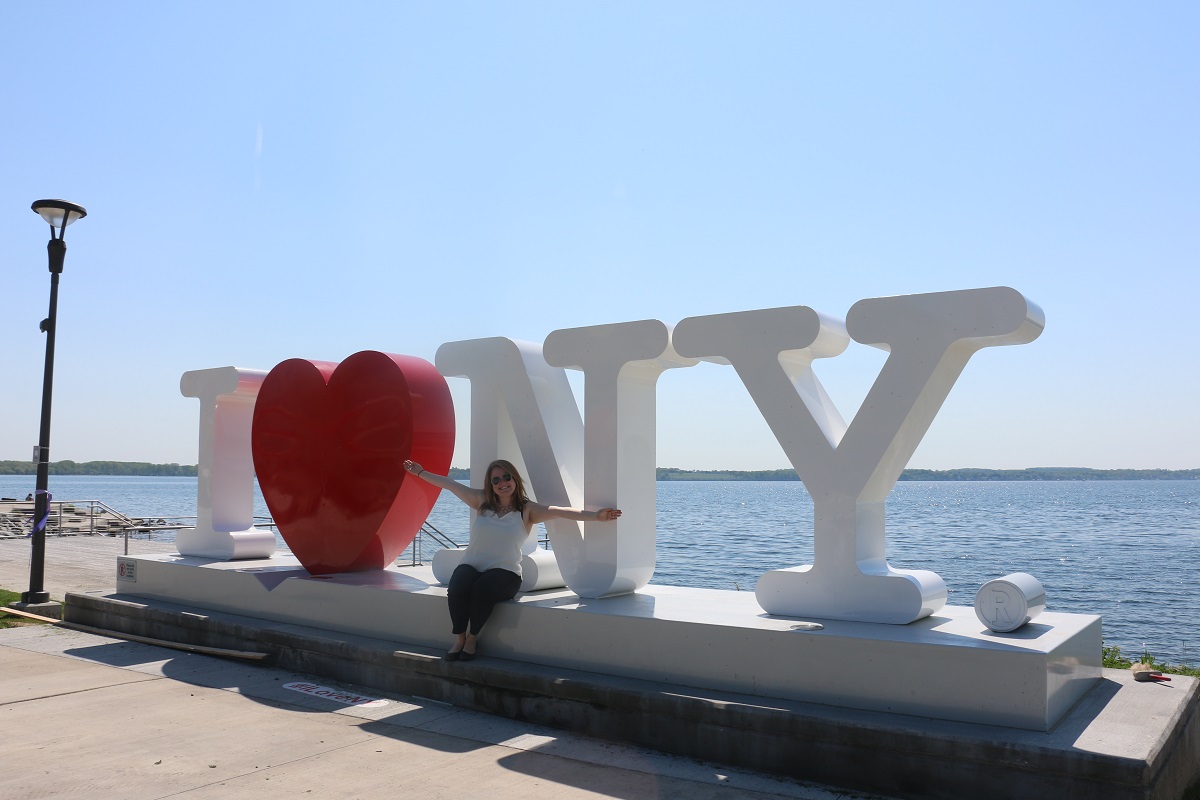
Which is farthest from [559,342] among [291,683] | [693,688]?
[291,683]

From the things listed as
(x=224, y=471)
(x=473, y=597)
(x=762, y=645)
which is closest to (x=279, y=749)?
(x=473, y=597)

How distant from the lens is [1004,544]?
141 ft

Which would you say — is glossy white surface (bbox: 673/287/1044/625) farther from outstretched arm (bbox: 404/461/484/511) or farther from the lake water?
the lake water

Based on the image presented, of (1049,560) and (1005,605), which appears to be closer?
(1005,605)

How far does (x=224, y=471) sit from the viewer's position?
1035 centimetres

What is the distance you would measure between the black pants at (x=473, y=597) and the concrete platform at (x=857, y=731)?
29 cm

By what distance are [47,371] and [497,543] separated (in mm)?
6830

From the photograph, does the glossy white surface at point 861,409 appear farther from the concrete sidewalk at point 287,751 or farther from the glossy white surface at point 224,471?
the glossy white surface at point 224,471

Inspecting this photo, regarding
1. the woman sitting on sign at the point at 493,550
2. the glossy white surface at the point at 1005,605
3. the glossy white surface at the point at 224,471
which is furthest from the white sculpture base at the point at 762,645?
the glossy white surface at the point at 224,471

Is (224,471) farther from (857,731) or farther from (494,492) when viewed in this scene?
(857,731)

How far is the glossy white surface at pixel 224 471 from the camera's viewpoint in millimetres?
10164

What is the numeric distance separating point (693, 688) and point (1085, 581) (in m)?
25.2

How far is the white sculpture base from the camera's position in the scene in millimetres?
4988

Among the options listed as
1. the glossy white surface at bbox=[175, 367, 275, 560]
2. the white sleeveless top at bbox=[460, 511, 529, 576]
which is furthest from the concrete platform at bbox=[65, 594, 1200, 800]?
the glossy white surface at bbox=[175, 367, 275, 560]
